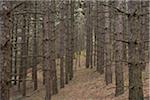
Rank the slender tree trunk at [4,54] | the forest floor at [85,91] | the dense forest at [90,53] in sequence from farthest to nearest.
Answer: the forest floor at [85,91] → the dense forest at [90,53] → the slender tree trunk at [4,54]

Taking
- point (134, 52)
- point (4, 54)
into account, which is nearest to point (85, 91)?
point (134, 52)

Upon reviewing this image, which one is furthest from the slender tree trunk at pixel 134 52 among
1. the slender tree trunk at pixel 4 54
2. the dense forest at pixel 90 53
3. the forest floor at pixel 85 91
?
the forest floor at pixel 85 91

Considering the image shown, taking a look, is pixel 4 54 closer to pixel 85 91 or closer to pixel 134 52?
pixel 134 52

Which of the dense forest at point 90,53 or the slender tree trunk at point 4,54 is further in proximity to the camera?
the dense forest at point 90,53

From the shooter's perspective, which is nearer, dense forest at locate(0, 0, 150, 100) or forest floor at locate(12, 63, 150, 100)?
dense forest at locate(0, 0, 150, 100)

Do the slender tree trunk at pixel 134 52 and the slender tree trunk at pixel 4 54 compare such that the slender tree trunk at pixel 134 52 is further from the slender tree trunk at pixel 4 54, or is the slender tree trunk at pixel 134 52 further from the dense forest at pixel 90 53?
the slender tree trunk at pixel 4 54

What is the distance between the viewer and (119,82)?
55.3ft

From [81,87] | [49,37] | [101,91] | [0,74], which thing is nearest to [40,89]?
[81,87]

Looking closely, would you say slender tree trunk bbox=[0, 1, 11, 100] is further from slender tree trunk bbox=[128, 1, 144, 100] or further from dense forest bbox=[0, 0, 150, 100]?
slender tree trunk bbox=[128, 1, 144, 100]

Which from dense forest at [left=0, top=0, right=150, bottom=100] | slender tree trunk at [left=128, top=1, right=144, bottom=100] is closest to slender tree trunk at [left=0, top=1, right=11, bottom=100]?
dense forest at [left=0, top=0, right=150, bottom=100]

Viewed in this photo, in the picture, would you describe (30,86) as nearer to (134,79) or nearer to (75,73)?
(75,73)

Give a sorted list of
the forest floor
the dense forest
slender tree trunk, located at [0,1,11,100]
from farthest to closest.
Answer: the forest floor
the dense forest
slender tree trunk, located at [0,1,11,100]

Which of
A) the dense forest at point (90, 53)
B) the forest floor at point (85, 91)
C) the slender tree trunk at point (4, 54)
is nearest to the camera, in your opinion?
the slender tree trunk at point (4, 54)

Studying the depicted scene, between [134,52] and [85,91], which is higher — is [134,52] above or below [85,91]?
above
